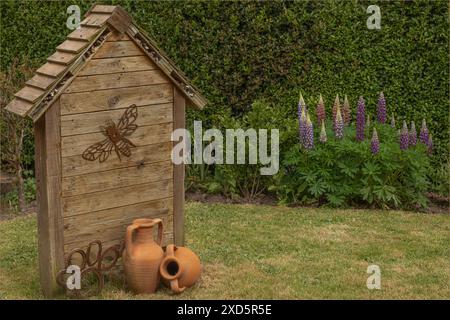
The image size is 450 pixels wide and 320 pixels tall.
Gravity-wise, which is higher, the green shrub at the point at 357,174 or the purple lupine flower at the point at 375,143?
the purple lupine flower at the point at 375,143

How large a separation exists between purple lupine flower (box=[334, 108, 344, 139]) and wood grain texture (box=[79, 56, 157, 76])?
2.84 m

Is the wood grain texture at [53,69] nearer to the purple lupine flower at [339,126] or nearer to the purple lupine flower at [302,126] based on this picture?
the purple lupine flower at [302,126]

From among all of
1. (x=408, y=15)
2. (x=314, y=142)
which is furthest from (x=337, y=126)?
(x=408, y=15)

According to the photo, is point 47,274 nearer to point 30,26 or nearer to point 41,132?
point 41,132

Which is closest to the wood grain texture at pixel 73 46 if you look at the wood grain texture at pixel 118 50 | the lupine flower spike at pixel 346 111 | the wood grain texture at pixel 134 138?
the wood grain texture at pixel 118 50

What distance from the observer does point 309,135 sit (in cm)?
826

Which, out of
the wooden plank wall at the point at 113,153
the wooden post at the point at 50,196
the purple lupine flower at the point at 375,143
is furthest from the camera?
the purple lupine flower at the point at 375,143

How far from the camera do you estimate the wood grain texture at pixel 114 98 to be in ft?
18.4

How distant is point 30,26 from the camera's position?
9.35 m

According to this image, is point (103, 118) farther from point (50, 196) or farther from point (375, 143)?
point (375, 143)

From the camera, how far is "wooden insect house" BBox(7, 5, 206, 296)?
5574 millimetres

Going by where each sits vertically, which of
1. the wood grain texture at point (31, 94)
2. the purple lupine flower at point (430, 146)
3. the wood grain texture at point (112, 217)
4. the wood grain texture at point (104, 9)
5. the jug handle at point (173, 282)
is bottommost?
the jug handle at point (173, 282)

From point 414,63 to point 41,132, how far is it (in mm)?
4872

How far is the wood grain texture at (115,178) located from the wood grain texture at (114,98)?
19.1 inches
